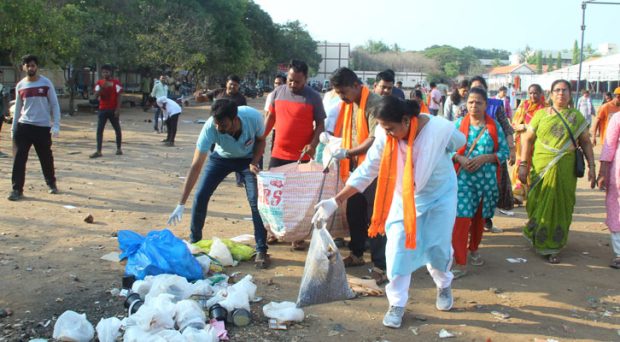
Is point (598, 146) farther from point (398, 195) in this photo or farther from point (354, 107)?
point (398, 195)

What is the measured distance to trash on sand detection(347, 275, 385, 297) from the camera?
4.50 m

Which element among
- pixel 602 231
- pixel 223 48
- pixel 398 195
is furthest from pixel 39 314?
pixel 223 48

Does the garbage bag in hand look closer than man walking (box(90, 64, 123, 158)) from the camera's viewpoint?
Yes

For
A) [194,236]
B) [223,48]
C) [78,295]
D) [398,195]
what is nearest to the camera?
[398,195]

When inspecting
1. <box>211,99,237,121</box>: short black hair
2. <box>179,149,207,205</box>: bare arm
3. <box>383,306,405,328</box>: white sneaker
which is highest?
<box>211,99,237,121</box>: short black hair

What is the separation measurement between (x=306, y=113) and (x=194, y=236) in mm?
1449

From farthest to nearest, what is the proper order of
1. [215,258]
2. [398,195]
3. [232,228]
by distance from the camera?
1. [232,228]
2. [215,258]
3. [398,195]

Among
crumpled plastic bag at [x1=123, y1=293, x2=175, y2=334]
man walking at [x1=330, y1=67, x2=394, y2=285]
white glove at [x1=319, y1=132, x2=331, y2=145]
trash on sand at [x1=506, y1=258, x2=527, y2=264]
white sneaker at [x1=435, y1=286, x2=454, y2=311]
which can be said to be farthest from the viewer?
trash on sand at [x1=506, y1=258, x2=527, y2=264]

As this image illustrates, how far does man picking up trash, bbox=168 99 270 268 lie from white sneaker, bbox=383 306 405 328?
1.42 m

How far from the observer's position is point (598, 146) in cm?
1561

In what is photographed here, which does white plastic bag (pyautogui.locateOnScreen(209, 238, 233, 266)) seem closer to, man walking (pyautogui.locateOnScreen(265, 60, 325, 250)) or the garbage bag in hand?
man walking (pyautogui.locateOnScreen(265, 60, 325, 250))

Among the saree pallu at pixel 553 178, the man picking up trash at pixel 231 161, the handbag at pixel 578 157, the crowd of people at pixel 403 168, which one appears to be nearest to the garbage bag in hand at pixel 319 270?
the crowd of people at pixel 403 168

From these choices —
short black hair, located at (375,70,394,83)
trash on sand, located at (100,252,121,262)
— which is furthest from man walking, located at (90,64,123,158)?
short black hair, located at (375,70,394,83)

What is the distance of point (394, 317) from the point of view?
12.9 ft
